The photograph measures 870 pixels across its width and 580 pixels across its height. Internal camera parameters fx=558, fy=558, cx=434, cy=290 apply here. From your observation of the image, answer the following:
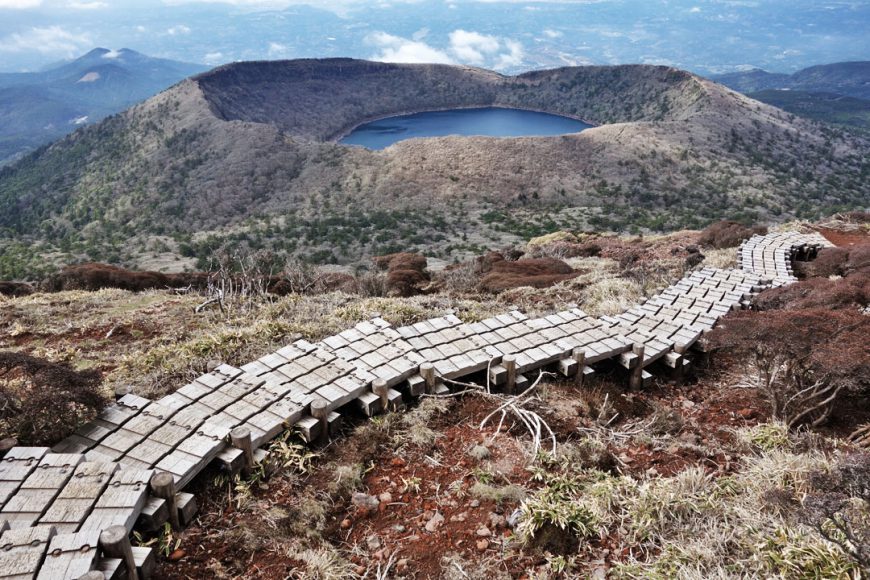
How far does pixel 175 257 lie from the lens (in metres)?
34.9

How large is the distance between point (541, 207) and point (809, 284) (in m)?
37.4

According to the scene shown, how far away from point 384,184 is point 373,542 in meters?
45.5

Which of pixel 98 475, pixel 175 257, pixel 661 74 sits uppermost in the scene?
pixel 661 74

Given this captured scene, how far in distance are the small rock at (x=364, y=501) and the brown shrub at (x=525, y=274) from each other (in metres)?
8.21

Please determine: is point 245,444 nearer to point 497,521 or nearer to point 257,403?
point 257,403

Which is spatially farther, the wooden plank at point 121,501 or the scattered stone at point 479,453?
the scattered stone at point 479,453

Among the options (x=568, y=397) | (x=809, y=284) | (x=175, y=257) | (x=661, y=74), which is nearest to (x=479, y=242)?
(x=175, y=257)

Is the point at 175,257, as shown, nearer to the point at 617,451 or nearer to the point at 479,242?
the point at 479,242

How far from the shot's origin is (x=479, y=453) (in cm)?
566

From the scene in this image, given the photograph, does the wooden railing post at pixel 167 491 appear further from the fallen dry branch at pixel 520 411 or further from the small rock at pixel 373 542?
the fallen dry branch at pixel 520 411

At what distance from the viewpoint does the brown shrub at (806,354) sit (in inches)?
222

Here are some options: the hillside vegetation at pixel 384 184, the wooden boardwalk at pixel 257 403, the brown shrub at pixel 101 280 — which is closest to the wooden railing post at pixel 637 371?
the wooden boardwalk at pixel 257 403

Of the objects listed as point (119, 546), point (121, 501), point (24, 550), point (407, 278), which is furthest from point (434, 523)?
point (407, 278)

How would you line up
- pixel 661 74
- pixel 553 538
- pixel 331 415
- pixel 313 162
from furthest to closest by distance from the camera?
pixel 661 74 < pixel 313 162 < pixel 331 415 < pixel 553 538
